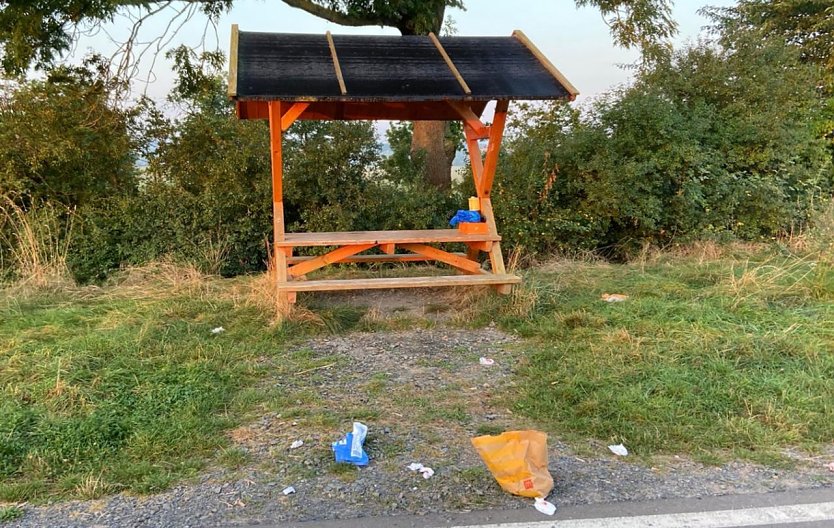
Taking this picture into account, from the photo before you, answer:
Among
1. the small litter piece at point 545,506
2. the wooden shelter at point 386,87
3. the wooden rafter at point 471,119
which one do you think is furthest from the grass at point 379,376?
the wooden rafter at point 471,119

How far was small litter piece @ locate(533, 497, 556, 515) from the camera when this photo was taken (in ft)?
8.59

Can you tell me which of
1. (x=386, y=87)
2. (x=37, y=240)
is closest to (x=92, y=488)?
(x=386, y=87)

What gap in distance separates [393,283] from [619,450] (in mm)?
2918

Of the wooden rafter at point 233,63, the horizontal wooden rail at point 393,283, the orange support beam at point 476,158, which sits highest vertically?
the wooden rafter at point 233,63

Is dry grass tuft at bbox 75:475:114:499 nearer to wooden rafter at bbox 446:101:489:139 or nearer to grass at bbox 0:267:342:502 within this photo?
grass at bbox 0:267:342:502

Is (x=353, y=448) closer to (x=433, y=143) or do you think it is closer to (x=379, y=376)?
(x=379, y=376)

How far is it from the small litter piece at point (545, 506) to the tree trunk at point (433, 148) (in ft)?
25.5

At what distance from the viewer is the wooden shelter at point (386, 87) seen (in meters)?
5.18

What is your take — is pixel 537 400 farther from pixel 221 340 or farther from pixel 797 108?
pixel 797 108

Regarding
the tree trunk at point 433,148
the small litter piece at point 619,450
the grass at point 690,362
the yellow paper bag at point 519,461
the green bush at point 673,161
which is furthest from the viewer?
the tree trunk at point 433,148

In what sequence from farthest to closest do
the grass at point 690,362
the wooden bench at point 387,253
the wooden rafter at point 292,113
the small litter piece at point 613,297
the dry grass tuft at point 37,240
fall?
the dry grass tuft at point 37,240, the small litter piece at point 613,297, the wooden bench at point 387,253, the wooden rafter at point 292,113, the grass at point 690,362

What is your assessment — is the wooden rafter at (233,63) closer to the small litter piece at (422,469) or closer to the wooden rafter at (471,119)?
the wooden rafter at (471,119)

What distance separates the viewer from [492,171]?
20.5ft

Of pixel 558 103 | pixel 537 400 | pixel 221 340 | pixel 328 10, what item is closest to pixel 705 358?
pixel 537 400
